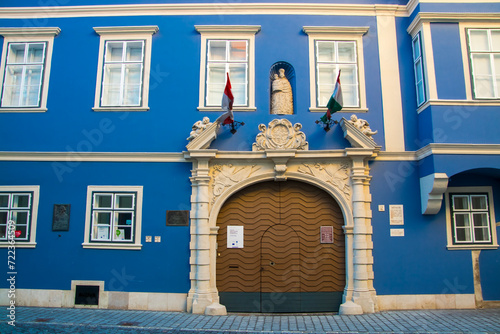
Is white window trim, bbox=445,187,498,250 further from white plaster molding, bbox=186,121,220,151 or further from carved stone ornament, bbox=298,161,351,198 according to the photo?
white plaster molding, bbox=186,121,220,151

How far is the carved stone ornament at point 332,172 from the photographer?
9.32 metres

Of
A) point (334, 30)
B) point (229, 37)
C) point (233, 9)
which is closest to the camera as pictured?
point (334, 30)

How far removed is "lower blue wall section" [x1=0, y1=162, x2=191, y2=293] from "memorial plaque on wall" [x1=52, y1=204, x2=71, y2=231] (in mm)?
101

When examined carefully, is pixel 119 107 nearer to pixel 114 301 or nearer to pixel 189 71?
pixel 189 71

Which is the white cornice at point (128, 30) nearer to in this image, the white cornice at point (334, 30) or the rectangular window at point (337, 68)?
the white cornice at point (334, 30)

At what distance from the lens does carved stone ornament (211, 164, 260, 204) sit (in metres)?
9.34

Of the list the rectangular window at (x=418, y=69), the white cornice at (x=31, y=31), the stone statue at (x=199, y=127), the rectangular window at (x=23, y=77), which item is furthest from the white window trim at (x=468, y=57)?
the rectangular window at (x=23, y=77)

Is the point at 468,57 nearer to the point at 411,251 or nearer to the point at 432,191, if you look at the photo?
the point at 432,191

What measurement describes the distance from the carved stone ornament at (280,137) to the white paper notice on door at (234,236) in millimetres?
1899

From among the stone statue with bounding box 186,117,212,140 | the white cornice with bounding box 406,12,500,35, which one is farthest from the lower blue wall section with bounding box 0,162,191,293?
the white cornice with bounding box 406,12,500,35

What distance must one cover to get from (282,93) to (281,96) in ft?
0.26

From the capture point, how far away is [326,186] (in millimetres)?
9320

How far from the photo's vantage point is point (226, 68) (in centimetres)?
1000

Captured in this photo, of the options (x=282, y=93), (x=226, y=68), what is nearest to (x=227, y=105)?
(x=226, y=68)
